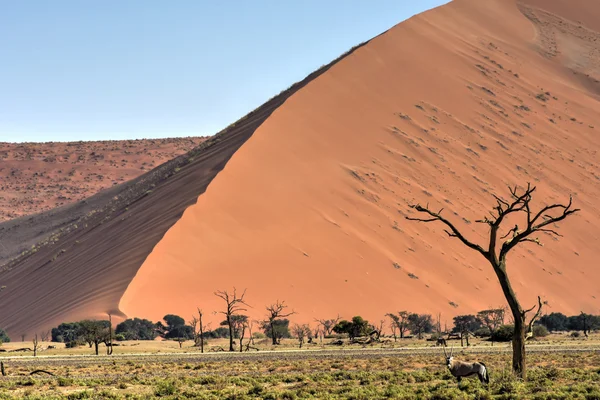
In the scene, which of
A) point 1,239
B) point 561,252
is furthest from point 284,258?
point 1,239

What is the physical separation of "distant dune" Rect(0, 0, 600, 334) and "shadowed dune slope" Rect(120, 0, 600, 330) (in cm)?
17

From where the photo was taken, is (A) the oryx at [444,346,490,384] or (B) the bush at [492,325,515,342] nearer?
(A) the oryx at [444,346,490,384]

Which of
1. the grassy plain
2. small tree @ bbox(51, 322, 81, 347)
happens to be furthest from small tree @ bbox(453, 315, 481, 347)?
small tree @ bbox(51, 322, 81, 347)

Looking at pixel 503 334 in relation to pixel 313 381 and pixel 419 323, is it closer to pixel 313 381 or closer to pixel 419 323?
pixel 419 323

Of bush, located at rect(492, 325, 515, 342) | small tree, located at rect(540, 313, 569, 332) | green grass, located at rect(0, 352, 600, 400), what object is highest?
small tree, located at rect(540, 313, 569, 332)

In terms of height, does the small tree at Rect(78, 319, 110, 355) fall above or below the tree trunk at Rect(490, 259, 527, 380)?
above

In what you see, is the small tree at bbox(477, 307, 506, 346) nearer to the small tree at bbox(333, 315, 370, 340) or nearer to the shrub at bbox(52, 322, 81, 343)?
the small tree at bbox(333, 315, 370, 340)

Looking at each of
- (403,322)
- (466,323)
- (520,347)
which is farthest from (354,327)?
(520,347)

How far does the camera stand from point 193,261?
6638 centimetres

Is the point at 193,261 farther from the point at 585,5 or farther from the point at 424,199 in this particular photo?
the point at 585,5

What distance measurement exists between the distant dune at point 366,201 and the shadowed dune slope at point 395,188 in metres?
0.17

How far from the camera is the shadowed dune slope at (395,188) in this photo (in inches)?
2589

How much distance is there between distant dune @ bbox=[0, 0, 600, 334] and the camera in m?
65.4

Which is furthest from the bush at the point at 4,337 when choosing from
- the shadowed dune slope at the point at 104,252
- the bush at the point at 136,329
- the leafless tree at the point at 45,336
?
the bush at the point at 136,329
